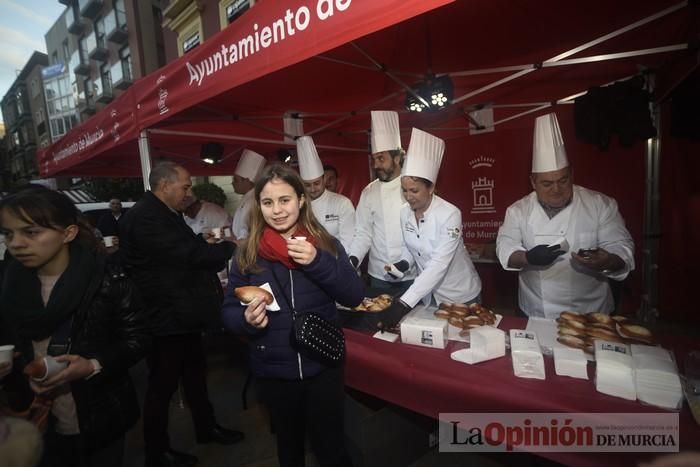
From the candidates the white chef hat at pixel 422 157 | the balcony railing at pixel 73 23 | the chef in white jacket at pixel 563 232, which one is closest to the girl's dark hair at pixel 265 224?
the white chef hat at pixel 422 157

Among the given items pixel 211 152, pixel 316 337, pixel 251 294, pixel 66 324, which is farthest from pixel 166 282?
pixel 211 152

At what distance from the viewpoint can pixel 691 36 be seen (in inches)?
86.3

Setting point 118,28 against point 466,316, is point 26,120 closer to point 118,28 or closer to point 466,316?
point 118,28

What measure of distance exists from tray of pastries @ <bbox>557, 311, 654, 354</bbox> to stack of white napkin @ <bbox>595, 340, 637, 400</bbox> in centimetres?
20

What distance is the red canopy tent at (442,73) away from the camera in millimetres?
1808

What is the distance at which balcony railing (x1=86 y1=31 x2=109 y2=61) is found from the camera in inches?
731

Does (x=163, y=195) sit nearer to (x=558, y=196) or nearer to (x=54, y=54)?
(x=558, y=196)

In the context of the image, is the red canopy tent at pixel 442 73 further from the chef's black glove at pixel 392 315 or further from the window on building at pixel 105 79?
the window on building at pixel 105 79

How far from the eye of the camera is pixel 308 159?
3.54 m

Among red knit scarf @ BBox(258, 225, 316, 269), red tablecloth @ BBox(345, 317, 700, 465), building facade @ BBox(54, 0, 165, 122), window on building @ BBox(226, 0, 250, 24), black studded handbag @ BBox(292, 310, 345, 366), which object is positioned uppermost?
building facade @ BBox(54, 0, 165, 122)

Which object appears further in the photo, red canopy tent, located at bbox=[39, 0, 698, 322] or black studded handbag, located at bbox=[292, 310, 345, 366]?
red canopy tent, located at bbox=[39, 0, 698, 322]

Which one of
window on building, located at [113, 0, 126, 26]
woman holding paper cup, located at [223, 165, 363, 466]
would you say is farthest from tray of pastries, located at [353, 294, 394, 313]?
window on building, located at [113, 0, 126, 26]

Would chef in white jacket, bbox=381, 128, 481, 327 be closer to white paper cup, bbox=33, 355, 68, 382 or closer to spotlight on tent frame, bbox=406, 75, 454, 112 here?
spotlight on tent frame, bbox=406, 75, 454, 112

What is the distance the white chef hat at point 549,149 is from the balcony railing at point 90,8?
25.3 meters
